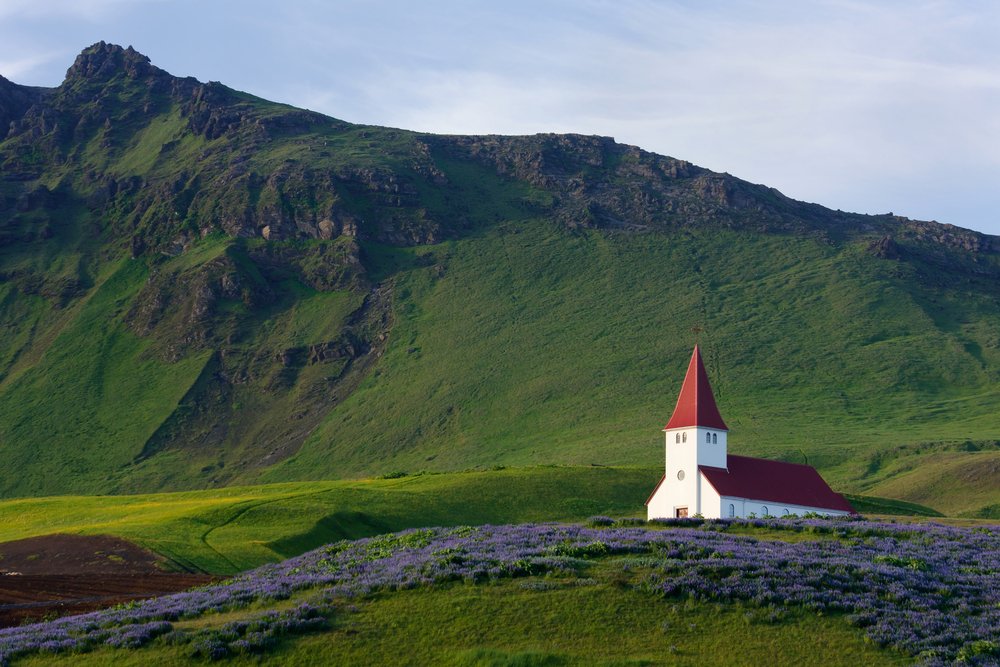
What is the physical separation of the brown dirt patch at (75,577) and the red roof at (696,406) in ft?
108

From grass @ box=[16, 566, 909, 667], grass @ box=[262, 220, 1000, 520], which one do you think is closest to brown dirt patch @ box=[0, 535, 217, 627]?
grass @ box=[16, 566, 909, 667]

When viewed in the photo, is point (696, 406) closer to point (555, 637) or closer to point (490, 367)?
point (555, 637)

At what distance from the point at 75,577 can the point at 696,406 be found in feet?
128

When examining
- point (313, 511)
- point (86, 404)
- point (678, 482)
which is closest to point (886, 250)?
point (86, 404)

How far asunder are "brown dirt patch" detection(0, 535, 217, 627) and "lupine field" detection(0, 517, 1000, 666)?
407 cm

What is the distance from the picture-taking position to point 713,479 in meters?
73.4

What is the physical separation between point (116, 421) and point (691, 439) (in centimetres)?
10973

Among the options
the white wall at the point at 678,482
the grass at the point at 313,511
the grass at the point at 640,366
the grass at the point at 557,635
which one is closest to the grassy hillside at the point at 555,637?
the grass at the point at 557,635

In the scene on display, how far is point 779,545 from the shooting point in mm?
43000

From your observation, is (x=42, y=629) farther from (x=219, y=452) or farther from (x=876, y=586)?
(x=219, y=452)

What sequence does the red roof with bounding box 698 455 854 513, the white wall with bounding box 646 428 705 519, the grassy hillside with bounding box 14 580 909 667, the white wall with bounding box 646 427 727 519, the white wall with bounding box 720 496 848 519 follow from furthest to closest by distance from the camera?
1. the white wall with bounding box 646 428 705 519
2. the white wall with bounding box 646 427 727 519
3. the red roof with bounding box 698 455 854 513
4. the white wall with bounding box 720 496 848 519
5. the grassy hillside with bounding box 14 580 909 667

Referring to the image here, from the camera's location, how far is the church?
241ft

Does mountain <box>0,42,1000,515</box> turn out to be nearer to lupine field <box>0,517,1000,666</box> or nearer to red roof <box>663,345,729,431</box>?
red roof <box>663,345,729,431</box>

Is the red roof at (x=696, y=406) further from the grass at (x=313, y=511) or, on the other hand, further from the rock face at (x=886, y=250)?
the rock face at (x=886, y=250)
